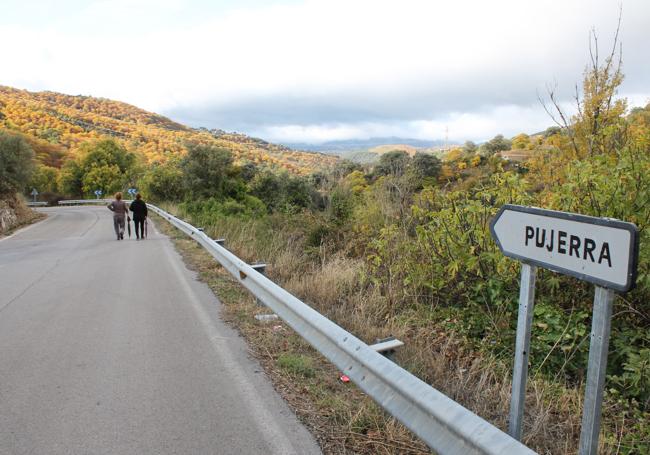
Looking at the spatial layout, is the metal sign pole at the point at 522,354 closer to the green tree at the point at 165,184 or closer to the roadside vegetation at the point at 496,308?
the roadside vegetation at the point at 496,308

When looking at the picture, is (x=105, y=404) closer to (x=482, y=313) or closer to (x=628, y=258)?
(x=628, y=258)

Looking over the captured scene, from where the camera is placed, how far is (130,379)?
425cm

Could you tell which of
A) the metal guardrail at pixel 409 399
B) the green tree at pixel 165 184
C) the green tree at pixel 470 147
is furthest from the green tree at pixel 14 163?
the green tree at pixel 470 147

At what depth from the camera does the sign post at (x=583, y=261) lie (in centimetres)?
195

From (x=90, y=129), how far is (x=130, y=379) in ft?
416

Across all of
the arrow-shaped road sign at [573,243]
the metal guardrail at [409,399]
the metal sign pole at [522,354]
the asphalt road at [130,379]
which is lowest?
the asphalt road at [130,379]

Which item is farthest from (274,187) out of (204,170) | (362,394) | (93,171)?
(362,394)

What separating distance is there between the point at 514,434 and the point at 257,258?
7.97 metres

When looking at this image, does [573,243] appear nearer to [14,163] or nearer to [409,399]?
[409,399]

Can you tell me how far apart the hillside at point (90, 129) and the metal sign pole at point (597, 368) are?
68226 millimetres

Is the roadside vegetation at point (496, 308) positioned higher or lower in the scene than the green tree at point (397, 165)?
lower

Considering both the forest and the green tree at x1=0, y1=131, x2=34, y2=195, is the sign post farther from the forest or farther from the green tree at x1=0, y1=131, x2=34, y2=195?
the green tree at x1=0, y1=131, x2=34, y2=195

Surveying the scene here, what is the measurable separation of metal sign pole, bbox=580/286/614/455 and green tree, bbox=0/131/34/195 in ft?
107

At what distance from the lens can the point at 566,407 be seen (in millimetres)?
3639
